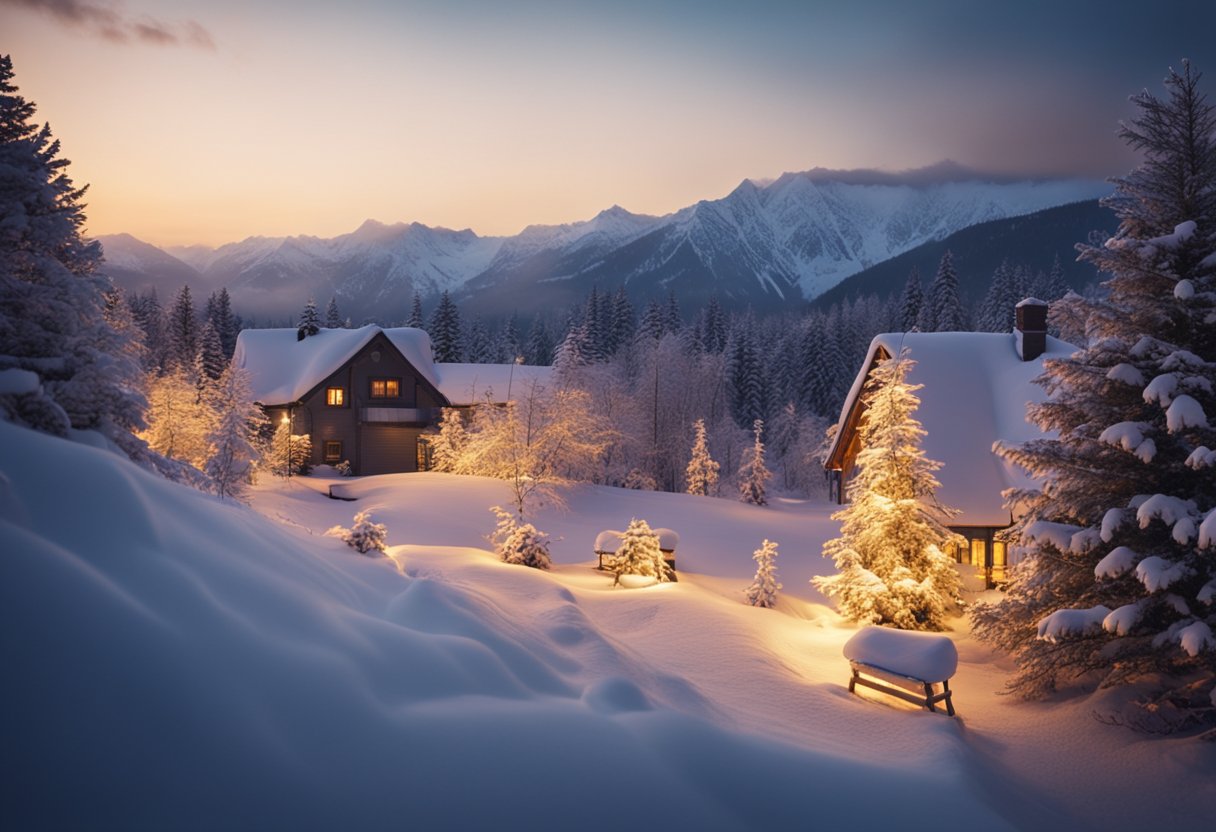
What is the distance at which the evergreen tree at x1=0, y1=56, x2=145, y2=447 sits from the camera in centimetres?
905

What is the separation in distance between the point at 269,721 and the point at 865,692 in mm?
9320

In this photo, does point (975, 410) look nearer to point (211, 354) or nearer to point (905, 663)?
point (905, 663)

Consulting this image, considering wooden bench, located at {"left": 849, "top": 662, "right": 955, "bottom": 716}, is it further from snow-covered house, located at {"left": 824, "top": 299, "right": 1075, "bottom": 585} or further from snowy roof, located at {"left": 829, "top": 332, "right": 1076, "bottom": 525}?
snowy roof, located at {"left": 829, "top": 332, "right": 1076, "bottom": 525}

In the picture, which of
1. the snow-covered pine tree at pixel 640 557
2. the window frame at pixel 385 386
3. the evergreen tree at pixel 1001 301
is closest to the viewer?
the snow-covered pine tree at pixel 640 557

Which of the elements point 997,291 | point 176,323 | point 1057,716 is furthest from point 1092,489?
point 176,323

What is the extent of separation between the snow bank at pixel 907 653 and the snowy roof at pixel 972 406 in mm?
8433

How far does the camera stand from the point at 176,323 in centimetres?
6350

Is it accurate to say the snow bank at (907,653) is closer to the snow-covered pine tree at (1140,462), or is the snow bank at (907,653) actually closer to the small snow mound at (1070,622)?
the snow-covered pine tree at (1140,462)

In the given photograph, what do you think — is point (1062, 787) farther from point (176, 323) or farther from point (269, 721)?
point (176, 323)

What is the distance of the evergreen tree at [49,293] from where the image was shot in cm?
905

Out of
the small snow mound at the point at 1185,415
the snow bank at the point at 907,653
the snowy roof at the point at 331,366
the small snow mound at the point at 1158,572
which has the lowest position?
the snow bank at the point at 907,653

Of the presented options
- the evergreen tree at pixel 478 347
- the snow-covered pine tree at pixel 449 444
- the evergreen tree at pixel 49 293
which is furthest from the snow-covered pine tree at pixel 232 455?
the evergreen tree at pixel 478 347

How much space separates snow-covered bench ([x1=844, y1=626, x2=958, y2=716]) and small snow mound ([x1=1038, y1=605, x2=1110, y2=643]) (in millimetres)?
1428

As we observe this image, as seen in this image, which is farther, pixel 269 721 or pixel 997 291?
pixel 997 291
